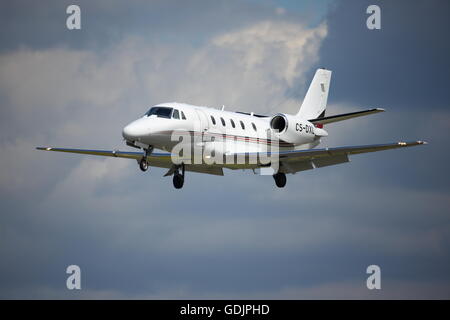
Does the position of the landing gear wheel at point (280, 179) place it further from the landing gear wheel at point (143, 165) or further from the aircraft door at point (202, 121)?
the landing gear wheel at point (143, 165)

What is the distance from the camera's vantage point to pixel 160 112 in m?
36.9

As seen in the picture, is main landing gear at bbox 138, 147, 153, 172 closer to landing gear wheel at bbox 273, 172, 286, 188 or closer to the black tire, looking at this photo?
the black tire

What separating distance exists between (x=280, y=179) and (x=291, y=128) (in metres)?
2.71

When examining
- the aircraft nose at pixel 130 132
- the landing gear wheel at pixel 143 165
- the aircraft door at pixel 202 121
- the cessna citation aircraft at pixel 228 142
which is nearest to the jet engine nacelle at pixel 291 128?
the cessna citation aircraft at pixel 228 142

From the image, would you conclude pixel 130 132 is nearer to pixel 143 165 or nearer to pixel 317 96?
pixel 143 165

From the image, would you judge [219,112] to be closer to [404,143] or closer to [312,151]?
[312,151]

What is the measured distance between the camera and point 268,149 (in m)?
42.6

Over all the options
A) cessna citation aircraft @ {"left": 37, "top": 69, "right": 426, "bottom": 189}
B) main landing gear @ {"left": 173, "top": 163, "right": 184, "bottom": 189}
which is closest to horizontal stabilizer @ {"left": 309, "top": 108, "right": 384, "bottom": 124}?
cessna citation aircraft @ {"left": 37, "top": 69, "right": 426, "bottom": 189}

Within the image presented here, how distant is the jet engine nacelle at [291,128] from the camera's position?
43062 millimetres

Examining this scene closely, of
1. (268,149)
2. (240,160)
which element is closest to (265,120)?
(268,149)

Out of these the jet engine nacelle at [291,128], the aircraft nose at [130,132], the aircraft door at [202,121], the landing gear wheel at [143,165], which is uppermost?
the jet engine nacelle at [291,128]

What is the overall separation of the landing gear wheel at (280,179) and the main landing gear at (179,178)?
498cm

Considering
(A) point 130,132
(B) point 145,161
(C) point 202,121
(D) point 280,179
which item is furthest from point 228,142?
(A) point 130,132

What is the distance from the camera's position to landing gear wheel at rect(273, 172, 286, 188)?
4209cm
